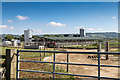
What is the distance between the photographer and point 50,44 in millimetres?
23156

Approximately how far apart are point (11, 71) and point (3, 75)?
0.20m

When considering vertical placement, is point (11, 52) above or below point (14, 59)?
above

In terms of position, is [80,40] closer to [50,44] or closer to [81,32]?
[50,44]

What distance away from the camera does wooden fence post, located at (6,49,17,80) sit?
106 inches

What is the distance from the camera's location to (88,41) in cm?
3366

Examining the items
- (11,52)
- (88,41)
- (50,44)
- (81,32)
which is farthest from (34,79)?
(81,32)

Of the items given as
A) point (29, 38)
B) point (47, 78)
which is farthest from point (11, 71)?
point (29, 38)

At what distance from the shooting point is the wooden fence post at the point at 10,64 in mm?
2693

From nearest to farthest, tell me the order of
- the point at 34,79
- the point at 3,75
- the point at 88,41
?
the point at 3,75, the point at 34,79, the point at 88,41

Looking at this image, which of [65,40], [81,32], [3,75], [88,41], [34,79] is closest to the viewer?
[3,75]

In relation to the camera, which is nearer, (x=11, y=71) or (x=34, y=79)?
(x=11, y=71)

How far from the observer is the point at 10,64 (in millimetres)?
2695

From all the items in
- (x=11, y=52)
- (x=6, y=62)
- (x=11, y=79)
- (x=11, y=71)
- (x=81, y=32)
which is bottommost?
(x=11, y=79)

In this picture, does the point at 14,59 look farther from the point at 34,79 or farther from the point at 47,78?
the point at 47,78
